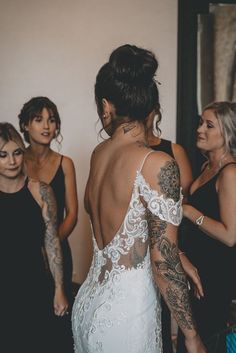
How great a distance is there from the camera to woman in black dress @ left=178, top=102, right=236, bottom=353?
1.92 m

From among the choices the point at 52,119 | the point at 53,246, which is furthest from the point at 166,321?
the point at 52,119

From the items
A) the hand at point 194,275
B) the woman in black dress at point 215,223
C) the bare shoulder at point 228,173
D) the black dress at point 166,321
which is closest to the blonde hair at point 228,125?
the woman in black dress at point 215,223

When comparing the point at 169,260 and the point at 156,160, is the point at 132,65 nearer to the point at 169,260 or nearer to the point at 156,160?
the point at 156,160

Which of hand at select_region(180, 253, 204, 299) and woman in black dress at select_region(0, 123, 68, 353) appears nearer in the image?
hand at select_region(180, 253, 204, 299)

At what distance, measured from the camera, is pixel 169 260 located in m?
1.33

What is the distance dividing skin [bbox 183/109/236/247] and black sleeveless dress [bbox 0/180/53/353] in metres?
0.72

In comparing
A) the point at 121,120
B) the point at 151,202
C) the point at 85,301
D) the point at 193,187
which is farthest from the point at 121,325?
the point at 193,187

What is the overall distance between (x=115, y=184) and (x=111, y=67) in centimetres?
34

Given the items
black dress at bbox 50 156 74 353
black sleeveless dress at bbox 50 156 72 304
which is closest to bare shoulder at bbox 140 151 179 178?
black dress at bbox 50 156 74 353

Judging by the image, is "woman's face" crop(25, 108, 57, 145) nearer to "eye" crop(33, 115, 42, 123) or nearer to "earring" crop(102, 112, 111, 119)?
"eye" crop(33, 115, 42, 123)

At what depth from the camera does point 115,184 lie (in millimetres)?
1337

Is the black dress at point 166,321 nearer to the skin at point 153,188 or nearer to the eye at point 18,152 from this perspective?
the eye at point 18,152

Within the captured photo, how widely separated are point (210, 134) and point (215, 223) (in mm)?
445

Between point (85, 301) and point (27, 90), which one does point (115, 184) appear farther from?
point (27, 90)
